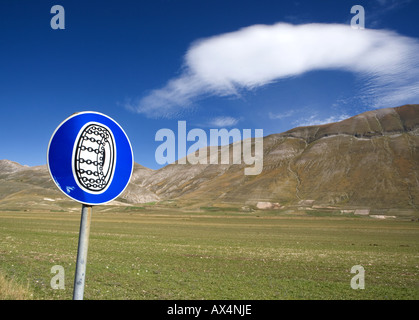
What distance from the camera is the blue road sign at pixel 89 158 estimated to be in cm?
314

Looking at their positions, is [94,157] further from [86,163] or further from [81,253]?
[81,253]

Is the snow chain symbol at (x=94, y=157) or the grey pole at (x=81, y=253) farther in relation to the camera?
the snow chain symbol at (x=94, y=157)

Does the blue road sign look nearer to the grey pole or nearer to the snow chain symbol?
the snow chain symbol

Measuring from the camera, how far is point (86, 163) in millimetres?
3295

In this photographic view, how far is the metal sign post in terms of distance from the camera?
10.2 ft

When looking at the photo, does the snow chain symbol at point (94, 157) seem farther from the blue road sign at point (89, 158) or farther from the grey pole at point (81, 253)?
the grey pole at point (81, 253)

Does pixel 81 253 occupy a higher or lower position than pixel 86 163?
lower

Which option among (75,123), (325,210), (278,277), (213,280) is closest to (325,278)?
(278,277)

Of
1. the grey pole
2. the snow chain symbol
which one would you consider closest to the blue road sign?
the snow chain symbol

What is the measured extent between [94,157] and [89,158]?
5cm

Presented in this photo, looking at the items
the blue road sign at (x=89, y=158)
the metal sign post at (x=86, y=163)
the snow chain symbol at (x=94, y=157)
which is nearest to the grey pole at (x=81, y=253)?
the metal sign post at (x=86, y=163)

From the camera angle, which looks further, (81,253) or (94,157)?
(94,157)

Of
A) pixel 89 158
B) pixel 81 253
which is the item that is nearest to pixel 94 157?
pixel 89 158
